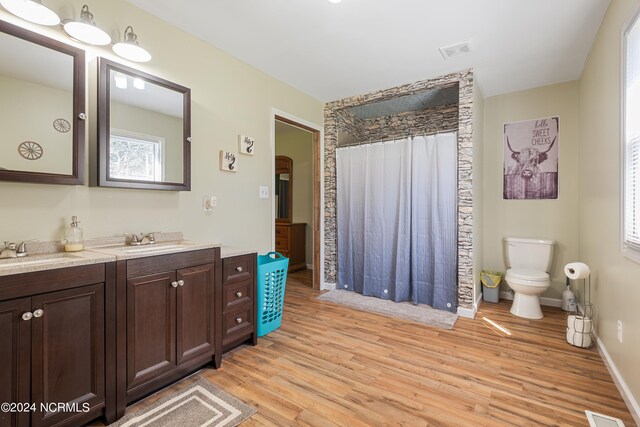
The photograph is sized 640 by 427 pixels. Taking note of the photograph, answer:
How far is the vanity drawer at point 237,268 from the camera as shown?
2184 mm

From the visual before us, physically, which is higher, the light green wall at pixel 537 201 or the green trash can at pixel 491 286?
the light green wall at pixel 537 201

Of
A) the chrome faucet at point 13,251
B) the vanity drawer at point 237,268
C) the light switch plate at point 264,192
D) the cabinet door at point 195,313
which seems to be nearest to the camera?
the chrome faucet at point 13,251

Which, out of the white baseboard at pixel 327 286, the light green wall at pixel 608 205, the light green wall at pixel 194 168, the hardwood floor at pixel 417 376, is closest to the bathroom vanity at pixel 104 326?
the light green wall at pixel 194 168

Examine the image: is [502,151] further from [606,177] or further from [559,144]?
[606,177]

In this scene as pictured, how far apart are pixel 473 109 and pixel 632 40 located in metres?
1.40

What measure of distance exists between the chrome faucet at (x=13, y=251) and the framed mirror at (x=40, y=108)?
0.34 m

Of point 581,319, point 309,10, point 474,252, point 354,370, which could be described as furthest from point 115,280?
point 581,319

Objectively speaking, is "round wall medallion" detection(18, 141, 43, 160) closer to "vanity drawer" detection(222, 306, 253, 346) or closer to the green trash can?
"vanity drawer" detection(222, 306, 253, 346)

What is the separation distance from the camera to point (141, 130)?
6.80ft

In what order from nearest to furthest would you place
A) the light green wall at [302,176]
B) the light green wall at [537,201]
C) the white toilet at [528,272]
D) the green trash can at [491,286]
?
the white toilet at [528,272], the light green wall at [537,201], the green trash can at [491,286], the light green wall at [302,176]

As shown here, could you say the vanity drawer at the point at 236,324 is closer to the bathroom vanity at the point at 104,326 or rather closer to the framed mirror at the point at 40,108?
the bathroom vanity at the point at 104,326

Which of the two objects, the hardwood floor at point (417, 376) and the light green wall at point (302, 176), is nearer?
the hardwood floor at point (417, 376)

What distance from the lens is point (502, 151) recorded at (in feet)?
11.9

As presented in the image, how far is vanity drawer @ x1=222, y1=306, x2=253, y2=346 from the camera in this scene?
219 cm
